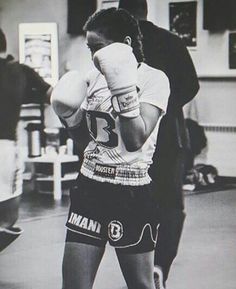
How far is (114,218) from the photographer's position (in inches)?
56.9

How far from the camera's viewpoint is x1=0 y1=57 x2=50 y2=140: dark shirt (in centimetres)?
193

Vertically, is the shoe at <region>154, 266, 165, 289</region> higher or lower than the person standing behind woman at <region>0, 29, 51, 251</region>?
lower

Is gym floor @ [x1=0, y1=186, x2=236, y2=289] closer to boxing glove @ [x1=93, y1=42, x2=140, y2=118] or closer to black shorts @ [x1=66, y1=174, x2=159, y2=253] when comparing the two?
black shorts @ [x1=66, y1=174, x2=159, y2=253]

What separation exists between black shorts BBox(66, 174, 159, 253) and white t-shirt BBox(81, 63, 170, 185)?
0.8 inches

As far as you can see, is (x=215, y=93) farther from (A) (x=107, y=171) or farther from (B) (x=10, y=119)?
(A) (x=107, y=171)

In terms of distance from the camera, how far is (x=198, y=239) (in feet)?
7.63

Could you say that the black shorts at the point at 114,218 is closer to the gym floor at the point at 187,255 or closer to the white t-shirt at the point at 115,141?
the white t-shirt at the point at 115,141

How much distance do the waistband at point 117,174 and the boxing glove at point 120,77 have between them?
0.43 feet

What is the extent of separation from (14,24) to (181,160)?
569mm

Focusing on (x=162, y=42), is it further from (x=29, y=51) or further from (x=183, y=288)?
(x=183, y=288)

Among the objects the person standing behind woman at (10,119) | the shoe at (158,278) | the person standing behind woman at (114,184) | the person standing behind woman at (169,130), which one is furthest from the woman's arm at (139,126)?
the shoe at (158,278)

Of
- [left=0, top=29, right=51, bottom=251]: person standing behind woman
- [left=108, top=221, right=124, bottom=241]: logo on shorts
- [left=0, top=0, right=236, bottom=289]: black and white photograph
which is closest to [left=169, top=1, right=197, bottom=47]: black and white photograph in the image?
[left=0, top=0, right=236, bottom=289]: black and white photograph

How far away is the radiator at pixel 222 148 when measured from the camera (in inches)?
75.2

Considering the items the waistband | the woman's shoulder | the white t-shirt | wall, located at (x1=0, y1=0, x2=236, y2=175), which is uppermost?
wall, located at (x1=0, y1=0, x2=236, y2=175)
